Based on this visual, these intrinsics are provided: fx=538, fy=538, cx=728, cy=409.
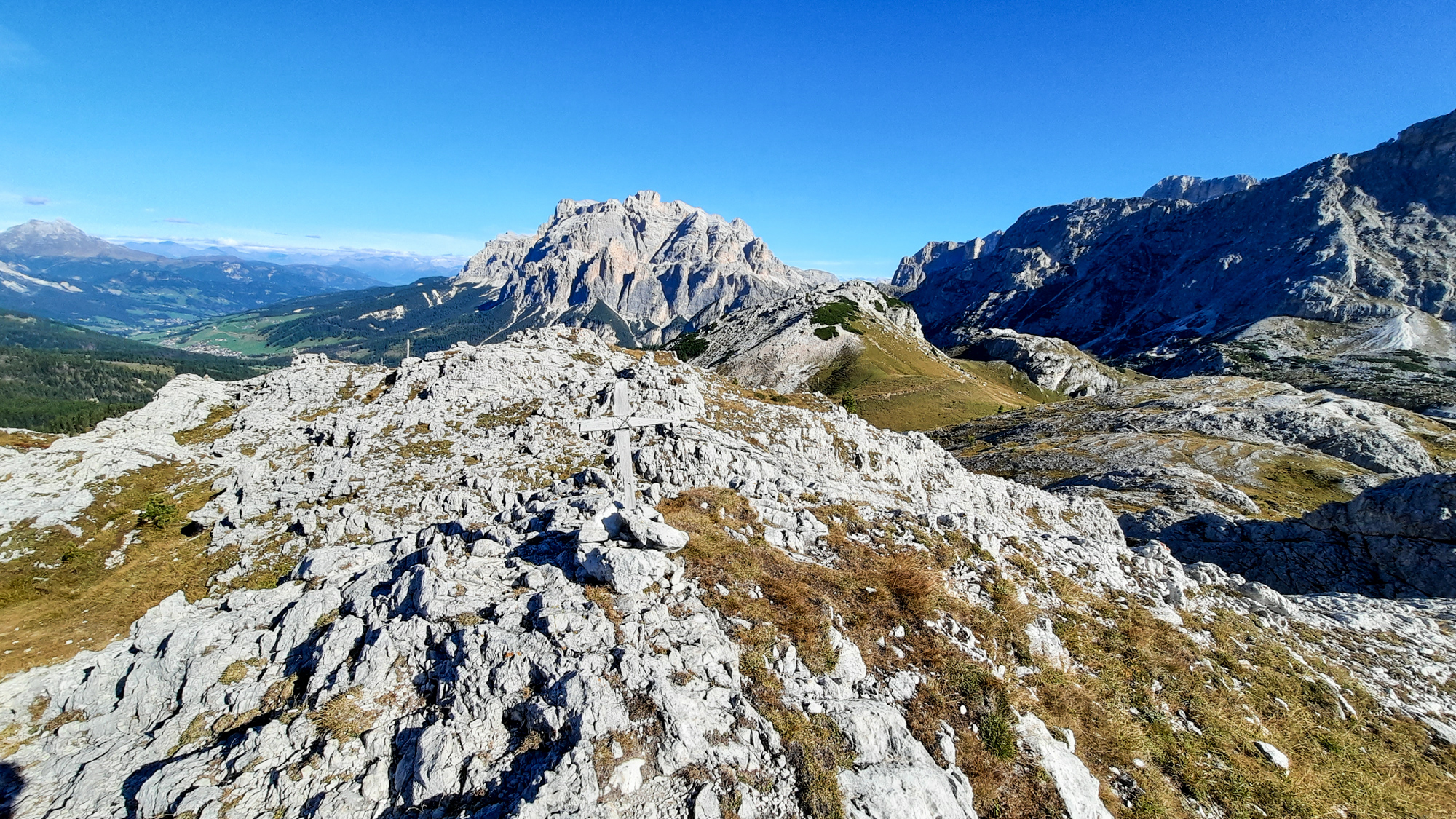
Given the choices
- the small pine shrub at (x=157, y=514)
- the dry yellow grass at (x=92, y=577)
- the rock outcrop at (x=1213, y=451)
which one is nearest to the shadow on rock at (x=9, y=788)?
the dry yellow grass at (x=92, y=577)

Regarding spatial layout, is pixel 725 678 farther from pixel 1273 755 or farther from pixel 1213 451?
pixel 1213 451

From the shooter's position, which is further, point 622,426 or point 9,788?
point 622,426

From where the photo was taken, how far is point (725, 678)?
1171 cm

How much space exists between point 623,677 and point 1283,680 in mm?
19129

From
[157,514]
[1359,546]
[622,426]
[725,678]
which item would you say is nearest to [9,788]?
[725,678]

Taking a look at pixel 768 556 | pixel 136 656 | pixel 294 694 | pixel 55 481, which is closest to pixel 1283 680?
pixel 768 556

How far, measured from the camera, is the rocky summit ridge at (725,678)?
10.2m

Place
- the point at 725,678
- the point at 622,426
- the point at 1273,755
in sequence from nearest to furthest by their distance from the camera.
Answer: the point at 725,678
the point at 1273,755
the point at 622,426

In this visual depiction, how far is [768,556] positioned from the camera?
1647 cm

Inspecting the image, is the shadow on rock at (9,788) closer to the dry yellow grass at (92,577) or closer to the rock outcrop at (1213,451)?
the dry yellow grass at (92,577)

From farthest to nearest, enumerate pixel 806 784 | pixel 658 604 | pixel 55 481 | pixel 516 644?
pixel 55 481, pixel 658 604, pixel 516 644, pixel 806 784

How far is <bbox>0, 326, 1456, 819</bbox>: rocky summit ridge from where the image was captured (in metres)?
10.2

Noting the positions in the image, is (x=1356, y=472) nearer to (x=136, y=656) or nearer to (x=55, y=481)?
(x=136, y=656)

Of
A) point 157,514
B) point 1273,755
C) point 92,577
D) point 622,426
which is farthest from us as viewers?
point 157,514
